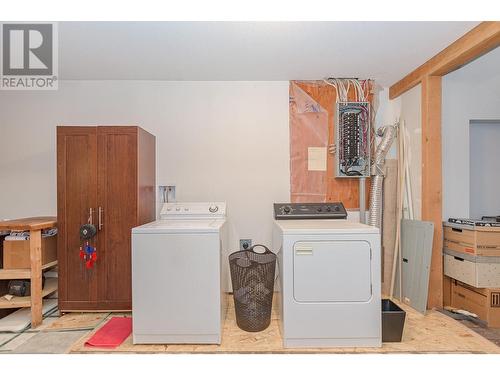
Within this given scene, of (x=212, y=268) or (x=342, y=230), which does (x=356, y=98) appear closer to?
(x=342, y=230)

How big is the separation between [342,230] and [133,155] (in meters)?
1.89

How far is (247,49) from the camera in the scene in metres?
2.47

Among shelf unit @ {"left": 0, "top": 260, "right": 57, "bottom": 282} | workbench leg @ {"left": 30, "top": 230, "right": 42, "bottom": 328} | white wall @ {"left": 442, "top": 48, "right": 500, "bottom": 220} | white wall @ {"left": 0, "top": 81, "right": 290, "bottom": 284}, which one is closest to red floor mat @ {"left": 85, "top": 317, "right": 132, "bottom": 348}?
workbench leg @ {"left": 30, "top": 230, "right": 42, "bottom": 328}

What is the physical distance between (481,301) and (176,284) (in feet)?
8.52

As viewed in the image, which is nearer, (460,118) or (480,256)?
Answer: (480,256)

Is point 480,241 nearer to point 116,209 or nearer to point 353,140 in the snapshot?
point 353,140

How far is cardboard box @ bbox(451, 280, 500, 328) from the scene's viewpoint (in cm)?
244

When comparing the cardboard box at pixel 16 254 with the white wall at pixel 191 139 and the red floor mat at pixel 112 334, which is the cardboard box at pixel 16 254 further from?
the red floor mat at pixel 112 334

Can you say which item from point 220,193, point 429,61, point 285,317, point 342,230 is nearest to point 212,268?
point 285,317

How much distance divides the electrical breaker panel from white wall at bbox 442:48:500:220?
86cm

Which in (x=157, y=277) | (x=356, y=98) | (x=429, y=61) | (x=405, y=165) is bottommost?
(x=157, y=277)

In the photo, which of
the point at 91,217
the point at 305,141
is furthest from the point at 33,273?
the point at 305,141

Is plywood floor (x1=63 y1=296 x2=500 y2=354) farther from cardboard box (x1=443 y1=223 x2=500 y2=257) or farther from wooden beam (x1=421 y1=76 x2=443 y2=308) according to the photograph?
cardboard box (x1=443 y1=223 x2=500 y2=257)

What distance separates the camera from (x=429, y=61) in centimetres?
267
